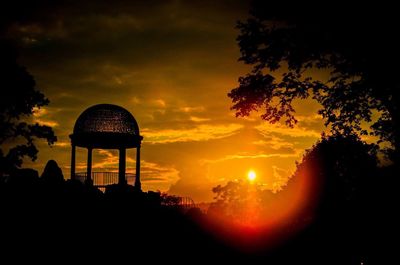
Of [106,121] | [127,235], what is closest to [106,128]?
[106,121]

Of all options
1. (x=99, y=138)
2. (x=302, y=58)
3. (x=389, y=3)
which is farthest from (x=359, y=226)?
(x=99, y=138)

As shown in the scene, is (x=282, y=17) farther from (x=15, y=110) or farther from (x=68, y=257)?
(x=15, y=110)

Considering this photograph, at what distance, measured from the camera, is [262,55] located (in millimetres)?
19938

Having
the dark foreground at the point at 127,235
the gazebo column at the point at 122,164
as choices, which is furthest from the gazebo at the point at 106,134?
the dark foreground at the point at 127,235

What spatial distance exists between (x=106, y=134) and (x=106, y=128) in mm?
1112

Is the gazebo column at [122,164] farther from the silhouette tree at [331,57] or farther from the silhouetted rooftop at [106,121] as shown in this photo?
the silhouette tree at [331,57]

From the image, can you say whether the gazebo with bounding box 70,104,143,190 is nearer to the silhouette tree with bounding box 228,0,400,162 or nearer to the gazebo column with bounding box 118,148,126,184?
the gazebo column with bounding box 118,148,126,184

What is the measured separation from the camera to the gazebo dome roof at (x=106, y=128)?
2880cm

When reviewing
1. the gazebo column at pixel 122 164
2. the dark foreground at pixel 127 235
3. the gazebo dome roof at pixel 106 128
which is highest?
the gazebo dome roof at pixel 106 128

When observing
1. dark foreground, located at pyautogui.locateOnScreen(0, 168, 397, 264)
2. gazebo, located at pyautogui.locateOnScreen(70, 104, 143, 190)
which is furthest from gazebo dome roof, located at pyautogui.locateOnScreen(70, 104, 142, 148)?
dark foreground, located at pyautogui.locateOnScreen(0, 168, 397, 264)

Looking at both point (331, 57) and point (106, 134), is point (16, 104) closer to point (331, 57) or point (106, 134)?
point (106, 134)

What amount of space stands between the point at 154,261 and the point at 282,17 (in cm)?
1160

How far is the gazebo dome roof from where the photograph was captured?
94.5ft

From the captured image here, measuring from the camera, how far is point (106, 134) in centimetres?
2873
